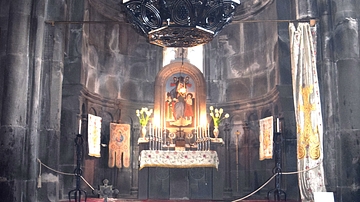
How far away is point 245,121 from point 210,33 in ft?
27.3

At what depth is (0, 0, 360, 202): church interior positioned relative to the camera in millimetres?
8852

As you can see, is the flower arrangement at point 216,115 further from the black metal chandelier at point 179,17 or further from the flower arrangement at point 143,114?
the black metal chandelier at point 179,17

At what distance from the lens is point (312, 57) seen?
9.53 meters

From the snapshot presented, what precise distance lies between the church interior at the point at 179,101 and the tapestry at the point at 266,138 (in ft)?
0.10

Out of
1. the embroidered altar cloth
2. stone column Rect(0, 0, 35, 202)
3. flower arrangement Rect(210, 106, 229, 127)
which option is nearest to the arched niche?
flower arrangement Rect(210, 106, 229, 127)

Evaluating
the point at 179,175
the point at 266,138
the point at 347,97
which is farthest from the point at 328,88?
the point at 179,175

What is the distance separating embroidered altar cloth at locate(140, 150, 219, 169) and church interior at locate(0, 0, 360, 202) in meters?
0.03

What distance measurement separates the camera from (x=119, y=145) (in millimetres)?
14805

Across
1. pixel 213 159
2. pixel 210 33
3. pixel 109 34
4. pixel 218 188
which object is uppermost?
pixel 109 34

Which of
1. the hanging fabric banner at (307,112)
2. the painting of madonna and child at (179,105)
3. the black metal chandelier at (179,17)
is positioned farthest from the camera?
the painting of madonna and child at (179,105)

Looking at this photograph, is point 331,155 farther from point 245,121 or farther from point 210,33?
point 245,121

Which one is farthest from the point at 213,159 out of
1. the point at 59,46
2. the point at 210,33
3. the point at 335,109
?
the point at 210,33

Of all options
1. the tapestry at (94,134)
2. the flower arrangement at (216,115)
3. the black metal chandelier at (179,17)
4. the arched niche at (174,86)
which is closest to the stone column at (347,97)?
the black metal chandelier at (179,17)

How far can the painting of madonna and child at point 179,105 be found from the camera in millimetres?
15250
